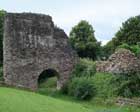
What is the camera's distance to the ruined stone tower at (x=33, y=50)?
30656 mm

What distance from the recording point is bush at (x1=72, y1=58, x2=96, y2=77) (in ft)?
99.2

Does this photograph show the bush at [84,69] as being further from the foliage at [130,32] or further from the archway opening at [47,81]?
the foliage at [130,32]

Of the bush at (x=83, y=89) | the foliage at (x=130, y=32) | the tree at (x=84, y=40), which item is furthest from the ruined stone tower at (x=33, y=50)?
the foliage at (x=130, y=32)

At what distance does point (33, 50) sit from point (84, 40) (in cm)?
2170

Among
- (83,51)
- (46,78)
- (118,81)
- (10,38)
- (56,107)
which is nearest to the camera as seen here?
(56,107)

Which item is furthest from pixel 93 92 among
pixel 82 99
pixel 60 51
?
pixel 60 51

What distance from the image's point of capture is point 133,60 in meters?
27.9

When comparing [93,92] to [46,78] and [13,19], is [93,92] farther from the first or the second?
[46,78]

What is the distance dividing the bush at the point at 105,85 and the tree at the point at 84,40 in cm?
2122

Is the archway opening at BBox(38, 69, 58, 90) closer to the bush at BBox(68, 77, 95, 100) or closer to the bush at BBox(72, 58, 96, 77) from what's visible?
the bush at BBox(72, 58, 96, 77)

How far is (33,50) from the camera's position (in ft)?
102

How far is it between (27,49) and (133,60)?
702cm

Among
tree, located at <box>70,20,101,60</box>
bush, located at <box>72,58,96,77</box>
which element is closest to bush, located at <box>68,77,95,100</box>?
bush, located at <box>72,58,96,77</box>

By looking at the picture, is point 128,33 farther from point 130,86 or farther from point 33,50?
point 130,86
